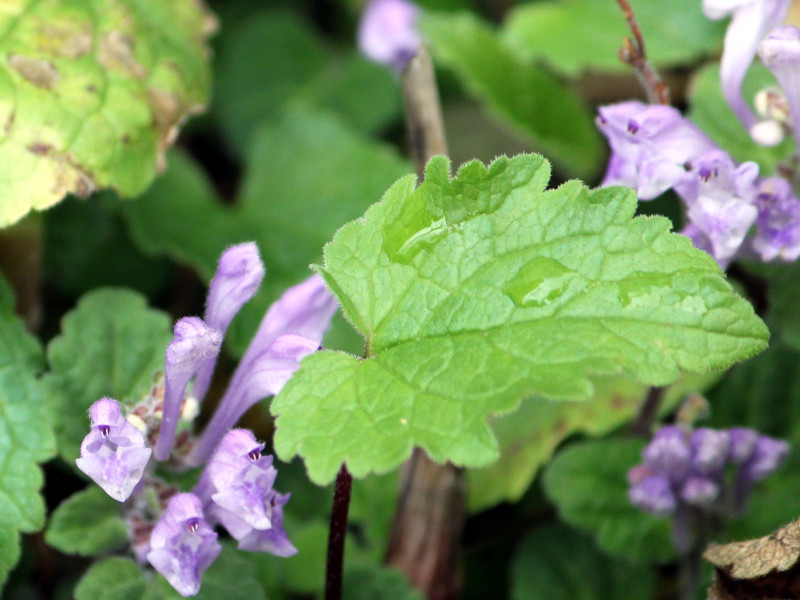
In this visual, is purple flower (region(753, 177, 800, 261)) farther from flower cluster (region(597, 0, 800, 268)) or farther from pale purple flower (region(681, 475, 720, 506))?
pale purple flower (region(681, 475, 720, 506))

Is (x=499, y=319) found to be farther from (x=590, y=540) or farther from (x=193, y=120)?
(x=193, y=120)

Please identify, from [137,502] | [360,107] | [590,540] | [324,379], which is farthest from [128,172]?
[360,107]

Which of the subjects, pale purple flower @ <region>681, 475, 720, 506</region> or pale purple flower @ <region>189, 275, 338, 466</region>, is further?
pale purple flower @ <region>681, 475, 720, 506</region>

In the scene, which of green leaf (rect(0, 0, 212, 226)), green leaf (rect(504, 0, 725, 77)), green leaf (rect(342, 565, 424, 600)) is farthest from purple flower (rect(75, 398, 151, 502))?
green leaf (rect(504, 0, 725, 77))

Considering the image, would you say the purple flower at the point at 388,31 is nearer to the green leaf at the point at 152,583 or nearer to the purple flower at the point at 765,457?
the purple flower at the point at 765,457

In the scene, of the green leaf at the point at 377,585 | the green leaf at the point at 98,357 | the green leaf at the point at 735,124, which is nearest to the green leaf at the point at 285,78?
the green leaf at the point at 735,124

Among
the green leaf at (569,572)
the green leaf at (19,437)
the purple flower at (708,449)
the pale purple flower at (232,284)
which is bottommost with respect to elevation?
the green leaf at (569,572)
